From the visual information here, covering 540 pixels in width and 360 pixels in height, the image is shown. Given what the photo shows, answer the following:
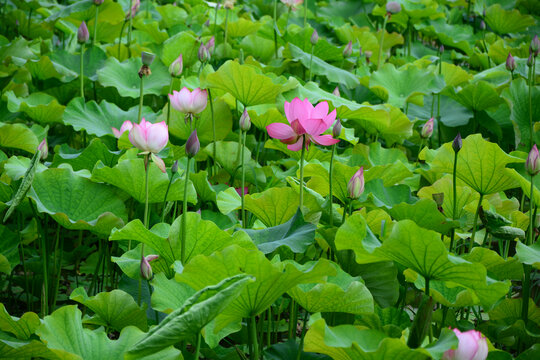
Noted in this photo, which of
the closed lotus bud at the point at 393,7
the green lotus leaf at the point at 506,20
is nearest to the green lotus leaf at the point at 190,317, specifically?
the closed lotus bud at the point at 393,7

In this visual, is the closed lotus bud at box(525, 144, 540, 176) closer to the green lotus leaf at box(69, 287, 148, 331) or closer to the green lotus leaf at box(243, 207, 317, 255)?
the green lotus leaf at box(243, 207, 317, 255)

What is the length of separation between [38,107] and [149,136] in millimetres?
781

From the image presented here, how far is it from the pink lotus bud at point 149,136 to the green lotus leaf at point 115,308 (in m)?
0.28

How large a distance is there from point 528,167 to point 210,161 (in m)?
1.06

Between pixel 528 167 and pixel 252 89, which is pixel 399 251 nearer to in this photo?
pixel 528 167

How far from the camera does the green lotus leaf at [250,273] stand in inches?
35.8

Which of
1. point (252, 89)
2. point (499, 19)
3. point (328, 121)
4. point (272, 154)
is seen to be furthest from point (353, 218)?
point (499, 19)

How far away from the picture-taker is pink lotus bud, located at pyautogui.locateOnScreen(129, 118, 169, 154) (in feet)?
3.93

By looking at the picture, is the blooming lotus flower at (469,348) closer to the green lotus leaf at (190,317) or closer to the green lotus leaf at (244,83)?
the green lotus leaf at (190,317)

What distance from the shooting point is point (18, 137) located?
1.67 meters

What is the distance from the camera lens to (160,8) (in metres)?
3.00

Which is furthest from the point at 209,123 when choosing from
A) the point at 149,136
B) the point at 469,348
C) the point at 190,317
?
the point at 469,348

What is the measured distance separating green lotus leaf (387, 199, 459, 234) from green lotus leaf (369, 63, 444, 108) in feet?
3.02

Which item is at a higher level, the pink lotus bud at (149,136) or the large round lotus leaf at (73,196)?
the pink lotus bud at (149,136)
